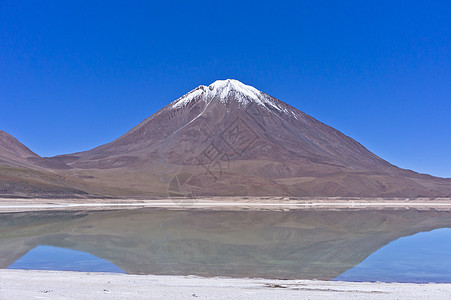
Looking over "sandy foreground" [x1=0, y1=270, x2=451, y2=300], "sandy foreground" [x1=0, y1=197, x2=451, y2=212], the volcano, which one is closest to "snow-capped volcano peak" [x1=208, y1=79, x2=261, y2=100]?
the volcano

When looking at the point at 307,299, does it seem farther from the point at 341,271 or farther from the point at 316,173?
the point at 316,173

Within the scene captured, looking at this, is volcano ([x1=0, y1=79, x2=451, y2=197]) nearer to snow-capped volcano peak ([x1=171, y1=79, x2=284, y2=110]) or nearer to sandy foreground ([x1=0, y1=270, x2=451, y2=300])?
snow-capped volcano peak ([x1=171, y1=79, x2=284, y2=110])

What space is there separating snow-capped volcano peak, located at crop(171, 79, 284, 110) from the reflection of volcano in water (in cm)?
11352

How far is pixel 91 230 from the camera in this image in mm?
25078

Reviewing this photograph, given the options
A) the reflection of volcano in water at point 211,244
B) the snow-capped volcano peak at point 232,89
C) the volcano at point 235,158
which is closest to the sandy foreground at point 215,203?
the volcano at point 235,158

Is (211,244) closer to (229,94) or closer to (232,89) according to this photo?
(229,94)

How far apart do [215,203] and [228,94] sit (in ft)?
306

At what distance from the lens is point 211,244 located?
65.5ft

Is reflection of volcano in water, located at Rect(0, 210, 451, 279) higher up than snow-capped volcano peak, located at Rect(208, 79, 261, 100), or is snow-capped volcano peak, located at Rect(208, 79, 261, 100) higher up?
snow-capped volcano peak, located at Rect(208, 79, 261, 100)

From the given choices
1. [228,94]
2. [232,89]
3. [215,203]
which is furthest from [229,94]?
[215,203]

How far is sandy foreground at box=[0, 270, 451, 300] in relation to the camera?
28.1 feet

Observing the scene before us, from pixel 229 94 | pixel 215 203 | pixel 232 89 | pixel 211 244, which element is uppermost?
pixel 232 89

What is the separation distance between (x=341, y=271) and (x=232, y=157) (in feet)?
323

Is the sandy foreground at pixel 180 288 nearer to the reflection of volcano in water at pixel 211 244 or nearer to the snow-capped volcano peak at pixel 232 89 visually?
the reflection of volcano in water at pixel 211 244
